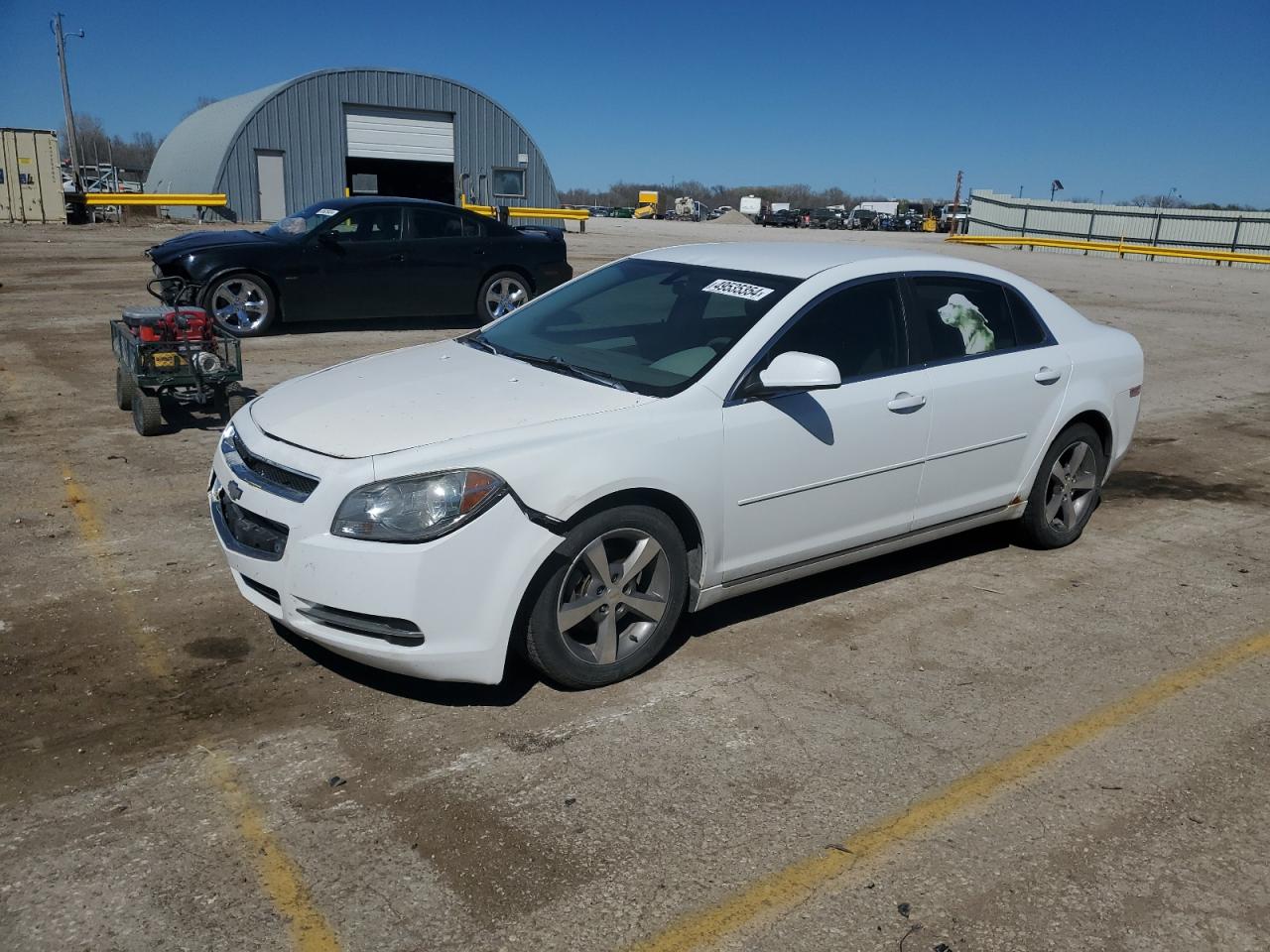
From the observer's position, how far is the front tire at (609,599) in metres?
3.78

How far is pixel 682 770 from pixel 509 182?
35.6 m

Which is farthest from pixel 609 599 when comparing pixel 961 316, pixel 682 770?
pixel 961 316

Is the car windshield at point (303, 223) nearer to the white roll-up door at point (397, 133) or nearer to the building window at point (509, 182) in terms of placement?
the white roll-up door at point (397, 133)

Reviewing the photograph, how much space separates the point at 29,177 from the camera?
2905cm

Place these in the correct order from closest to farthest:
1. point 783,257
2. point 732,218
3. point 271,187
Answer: point 783,257, point 271,187, point 732,218

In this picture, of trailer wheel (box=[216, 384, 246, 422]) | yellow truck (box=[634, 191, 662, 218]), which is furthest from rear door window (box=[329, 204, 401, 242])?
yellow truck (box=[634, 191, 662, 218])

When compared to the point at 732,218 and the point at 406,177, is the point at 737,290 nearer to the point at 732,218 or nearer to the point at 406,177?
the point at 406,177

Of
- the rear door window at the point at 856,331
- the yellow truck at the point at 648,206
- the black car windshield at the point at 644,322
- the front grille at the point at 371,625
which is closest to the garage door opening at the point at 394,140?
the black car windshield at the point at 644,322

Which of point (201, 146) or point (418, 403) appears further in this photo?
point (201, 146)

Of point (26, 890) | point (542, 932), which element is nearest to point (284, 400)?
point (26, 890)

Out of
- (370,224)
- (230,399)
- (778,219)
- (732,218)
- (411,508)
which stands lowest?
(732,218)

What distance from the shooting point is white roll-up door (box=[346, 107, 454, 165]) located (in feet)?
114

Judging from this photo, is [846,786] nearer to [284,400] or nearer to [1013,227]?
[284,400]

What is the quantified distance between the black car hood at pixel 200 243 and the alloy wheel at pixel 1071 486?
8.83 metres
